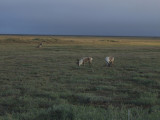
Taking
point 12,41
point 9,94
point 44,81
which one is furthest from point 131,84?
point 12,41

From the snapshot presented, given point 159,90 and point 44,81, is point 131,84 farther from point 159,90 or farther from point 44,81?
point 44,81

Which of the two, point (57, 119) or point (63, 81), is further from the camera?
→ point (63, 81)

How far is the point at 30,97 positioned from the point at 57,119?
113 inches

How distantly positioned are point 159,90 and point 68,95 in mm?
3878

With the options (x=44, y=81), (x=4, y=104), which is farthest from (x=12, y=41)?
(x=4, y=104)

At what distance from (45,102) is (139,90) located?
4.09 m

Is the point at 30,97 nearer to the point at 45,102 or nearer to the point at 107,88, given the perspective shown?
the point at 45,102

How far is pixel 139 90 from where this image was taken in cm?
914

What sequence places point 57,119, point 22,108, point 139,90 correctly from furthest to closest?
point 139,90, point 22,108, point 57,119

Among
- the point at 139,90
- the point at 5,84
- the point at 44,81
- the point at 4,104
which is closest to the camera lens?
the point at 4,104

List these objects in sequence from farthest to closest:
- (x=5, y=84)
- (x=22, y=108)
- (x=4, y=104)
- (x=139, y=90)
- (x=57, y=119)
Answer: (x=5, y=84) < (x=139, y=90) < (x=4, y=104) < (x=22, y=108) < (x=57, y=119)

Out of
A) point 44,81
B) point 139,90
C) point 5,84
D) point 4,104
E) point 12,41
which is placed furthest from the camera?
point 12,41

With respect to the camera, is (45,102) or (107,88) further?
(107,88)

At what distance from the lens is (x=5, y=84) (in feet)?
33.9
